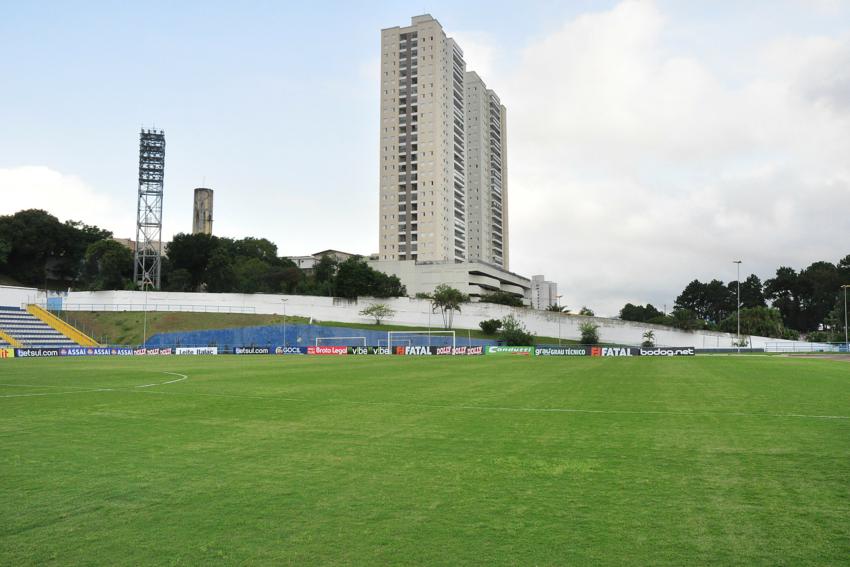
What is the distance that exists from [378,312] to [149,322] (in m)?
35.1

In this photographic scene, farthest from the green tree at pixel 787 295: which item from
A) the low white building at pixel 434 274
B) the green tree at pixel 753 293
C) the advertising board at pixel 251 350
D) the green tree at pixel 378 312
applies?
the advertising board at pixel 251 350

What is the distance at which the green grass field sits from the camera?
555 cm

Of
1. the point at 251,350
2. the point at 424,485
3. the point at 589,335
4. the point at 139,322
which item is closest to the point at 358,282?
the point at 139,322

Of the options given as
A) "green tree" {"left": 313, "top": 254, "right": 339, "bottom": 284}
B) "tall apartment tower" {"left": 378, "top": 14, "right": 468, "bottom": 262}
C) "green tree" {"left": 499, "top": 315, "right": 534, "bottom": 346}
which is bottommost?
"green tree" {"left": 499, "top": 315, "right": 534, "bottom": 346}

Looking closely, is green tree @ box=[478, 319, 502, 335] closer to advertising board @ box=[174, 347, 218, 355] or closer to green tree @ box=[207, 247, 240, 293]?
advertising board @ box=[174, 347, 218, 355]

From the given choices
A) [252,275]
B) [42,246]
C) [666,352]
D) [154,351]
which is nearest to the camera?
[154,351]

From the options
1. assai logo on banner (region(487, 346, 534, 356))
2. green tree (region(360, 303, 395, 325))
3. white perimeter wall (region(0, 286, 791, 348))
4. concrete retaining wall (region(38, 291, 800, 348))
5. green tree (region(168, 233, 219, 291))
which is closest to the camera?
assai logo on banner (region(487, 346, 534, 356))

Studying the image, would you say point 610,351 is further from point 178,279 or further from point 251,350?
point 178,279

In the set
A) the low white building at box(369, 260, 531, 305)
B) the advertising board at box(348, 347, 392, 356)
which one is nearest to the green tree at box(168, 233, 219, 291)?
the low white building at box(369, 260, 531, 305)

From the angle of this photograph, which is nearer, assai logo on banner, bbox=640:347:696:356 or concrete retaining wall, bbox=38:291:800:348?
assai logo on banner, bbox=640:347:696:356

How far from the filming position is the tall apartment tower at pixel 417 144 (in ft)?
Answer: 493

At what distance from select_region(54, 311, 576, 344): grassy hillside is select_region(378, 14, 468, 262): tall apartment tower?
6220cm

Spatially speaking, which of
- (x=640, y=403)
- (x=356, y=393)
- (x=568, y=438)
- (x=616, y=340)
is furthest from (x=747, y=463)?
(x=616, y=340)

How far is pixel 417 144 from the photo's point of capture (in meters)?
152
